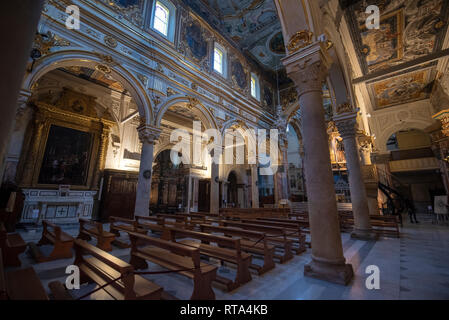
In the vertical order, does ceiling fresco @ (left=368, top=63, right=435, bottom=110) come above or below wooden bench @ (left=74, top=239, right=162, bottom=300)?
above

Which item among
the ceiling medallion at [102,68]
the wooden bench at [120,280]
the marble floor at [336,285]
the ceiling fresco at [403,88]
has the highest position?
the ceiling fresco at [403,88]

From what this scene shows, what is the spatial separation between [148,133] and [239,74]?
8474 millimetres

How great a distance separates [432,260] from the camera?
383cm

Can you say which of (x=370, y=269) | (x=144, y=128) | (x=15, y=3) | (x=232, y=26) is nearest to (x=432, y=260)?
(x=370, y=269)

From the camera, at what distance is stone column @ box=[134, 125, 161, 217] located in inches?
304

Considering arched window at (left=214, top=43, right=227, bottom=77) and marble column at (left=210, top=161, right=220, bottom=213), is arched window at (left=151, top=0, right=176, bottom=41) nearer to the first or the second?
arched window at (left=214, top=43, right=227, bottom=77)

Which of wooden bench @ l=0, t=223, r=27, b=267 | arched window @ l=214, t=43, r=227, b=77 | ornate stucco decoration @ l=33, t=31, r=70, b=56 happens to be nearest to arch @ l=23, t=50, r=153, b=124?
ornate stucco decoration @ l=33, t=31, r=70, b=56

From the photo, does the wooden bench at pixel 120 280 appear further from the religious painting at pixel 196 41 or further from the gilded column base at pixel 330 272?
the religious painting at pixel 196 41

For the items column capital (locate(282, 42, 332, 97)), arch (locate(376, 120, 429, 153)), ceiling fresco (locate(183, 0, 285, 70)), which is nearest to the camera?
column capital (locate(282, 42, 332, 97))

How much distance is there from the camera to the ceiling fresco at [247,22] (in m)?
10.9

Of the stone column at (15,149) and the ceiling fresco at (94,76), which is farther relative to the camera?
the ceiling fresco at (94,76)

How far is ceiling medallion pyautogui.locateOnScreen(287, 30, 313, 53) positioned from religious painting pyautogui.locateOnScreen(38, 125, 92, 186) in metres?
10.3

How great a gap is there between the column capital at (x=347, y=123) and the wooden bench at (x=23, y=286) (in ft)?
25.6

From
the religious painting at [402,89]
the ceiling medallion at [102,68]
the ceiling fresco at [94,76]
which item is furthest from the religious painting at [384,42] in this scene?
the ceiling fresco at [94,76]
